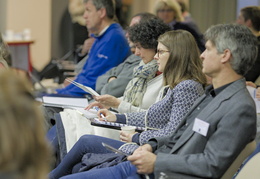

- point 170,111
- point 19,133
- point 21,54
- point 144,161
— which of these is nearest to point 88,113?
point 170,111

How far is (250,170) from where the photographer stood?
304 centimetres

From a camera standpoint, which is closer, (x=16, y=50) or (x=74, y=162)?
(x=74, y=162)

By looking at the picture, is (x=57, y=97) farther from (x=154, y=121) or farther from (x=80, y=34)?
(x=80, y=34)

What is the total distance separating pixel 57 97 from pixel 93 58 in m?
0.61

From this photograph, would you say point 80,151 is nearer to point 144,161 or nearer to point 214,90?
point 144,161

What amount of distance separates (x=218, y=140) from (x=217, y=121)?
100mm

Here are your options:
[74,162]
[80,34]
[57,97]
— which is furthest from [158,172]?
[80,34]

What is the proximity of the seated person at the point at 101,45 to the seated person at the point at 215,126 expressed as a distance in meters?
→ 2.43

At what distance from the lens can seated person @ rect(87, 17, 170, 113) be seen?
4191 millimetres

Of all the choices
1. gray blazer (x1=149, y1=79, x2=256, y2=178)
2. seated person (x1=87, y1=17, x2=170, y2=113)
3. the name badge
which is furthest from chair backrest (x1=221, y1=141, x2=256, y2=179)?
seated person (x1=87, y1=17, x2=170, y2=113)

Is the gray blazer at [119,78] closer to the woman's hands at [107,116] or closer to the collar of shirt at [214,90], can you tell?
the woman's hands at [107,116]

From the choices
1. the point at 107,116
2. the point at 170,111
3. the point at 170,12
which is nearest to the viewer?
the point at 170,111

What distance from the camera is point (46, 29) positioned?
11.4 m

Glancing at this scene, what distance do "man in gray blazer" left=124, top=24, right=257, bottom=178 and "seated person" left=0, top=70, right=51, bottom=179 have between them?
1271 millimetres
